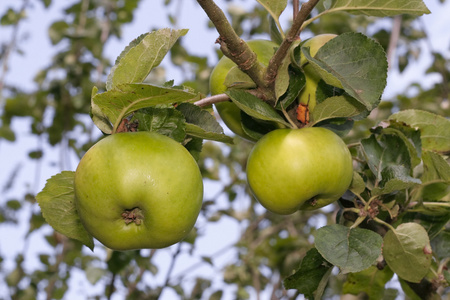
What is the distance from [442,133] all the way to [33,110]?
280 cm

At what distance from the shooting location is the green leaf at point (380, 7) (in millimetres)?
916

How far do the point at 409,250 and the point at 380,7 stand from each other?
527mm

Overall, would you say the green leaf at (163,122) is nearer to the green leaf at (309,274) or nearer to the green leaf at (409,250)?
the green leaf at (309,274)

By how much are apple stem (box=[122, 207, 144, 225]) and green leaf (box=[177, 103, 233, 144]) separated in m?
0.19

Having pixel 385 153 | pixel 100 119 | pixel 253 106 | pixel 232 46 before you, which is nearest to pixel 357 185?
pixel 385 153

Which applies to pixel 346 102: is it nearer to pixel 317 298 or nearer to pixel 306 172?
pixel 306 172

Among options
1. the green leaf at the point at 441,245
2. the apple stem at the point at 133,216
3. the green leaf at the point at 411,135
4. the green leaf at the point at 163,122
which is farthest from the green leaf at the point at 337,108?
the green leaf at the point at 441,245

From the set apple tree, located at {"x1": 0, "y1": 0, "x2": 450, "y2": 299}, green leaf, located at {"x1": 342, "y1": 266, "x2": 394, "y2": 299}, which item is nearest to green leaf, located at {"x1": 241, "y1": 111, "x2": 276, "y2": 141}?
apple tree, located at {"x1": 0, "y1": 0, "x2": 450, "y2": 299}

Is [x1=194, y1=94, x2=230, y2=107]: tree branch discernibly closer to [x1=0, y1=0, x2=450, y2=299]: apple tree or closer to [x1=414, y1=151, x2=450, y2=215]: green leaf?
[x1=0, y1=0, x2=450, y2=299]: apple tree

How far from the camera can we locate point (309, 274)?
1010 millimetres

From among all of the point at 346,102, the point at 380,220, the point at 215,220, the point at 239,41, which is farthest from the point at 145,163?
the point at 215,220

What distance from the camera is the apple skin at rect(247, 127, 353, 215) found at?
873 millimetres

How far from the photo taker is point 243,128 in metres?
1.01

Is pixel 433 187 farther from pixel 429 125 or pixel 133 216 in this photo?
pixel 133 216
